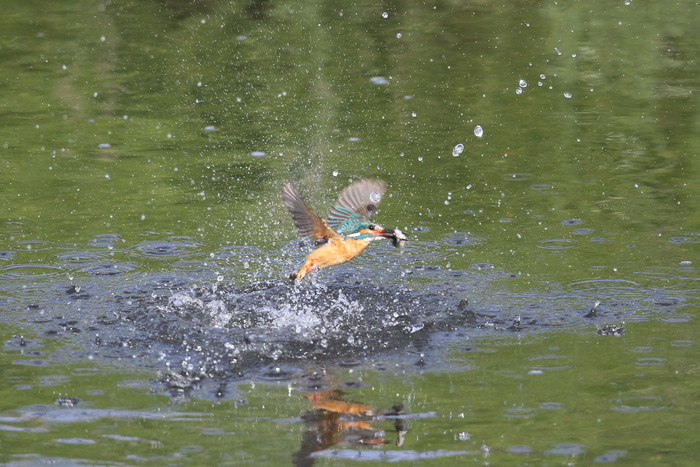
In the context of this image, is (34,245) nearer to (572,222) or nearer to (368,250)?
(368,250)

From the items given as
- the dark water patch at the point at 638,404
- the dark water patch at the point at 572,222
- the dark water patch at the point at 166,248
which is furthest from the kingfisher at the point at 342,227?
the dark water patch at the point at 572,222

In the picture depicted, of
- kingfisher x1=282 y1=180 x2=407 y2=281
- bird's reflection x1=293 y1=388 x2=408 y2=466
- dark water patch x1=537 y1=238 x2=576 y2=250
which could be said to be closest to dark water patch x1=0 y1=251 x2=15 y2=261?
kingfisher x1=282 y1=180 x2=407 y2=281

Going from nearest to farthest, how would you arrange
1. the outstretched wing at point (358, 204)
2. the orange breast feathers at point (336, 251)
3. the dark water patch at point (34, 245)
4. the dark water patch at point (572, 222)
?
the orange breast feathers at point (336, 251) → the outstretched wing at point (358, 204) → the dark water patch at point (34, 245) → the dark water patch at point (572, 222)

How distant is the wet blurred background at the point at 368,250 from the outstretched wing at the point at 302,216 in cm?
58

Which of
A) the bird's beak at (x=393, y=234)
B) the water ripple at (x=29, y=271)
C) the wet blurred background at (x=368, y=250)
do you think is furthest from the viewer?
the water ripple at (x=29, y=271)

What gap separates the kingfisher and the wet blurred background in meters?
0.39

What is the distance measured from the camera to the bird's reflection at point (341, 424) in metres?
5.50

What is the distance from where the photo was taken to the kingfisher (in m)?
7.06

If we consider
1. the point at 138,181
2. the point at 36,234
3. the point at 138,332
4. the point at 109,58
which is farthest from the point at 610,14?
the point at 138,332

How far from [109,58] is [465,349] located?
9080 millimetres

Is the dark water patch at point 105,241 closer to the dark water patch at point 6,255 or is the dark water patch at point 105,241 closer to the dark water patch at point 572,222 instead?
the dark water patch at point 6,255

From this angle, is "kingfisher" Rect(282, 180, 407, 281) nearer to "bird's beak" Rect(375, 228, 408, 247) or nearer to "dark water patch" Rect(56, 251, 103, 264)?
"bird's beak" Rect(375, 228, 408, 247)

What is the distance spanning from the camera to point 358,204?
780cm

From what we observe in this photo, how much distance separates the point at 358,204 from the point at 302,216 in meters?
0.82
